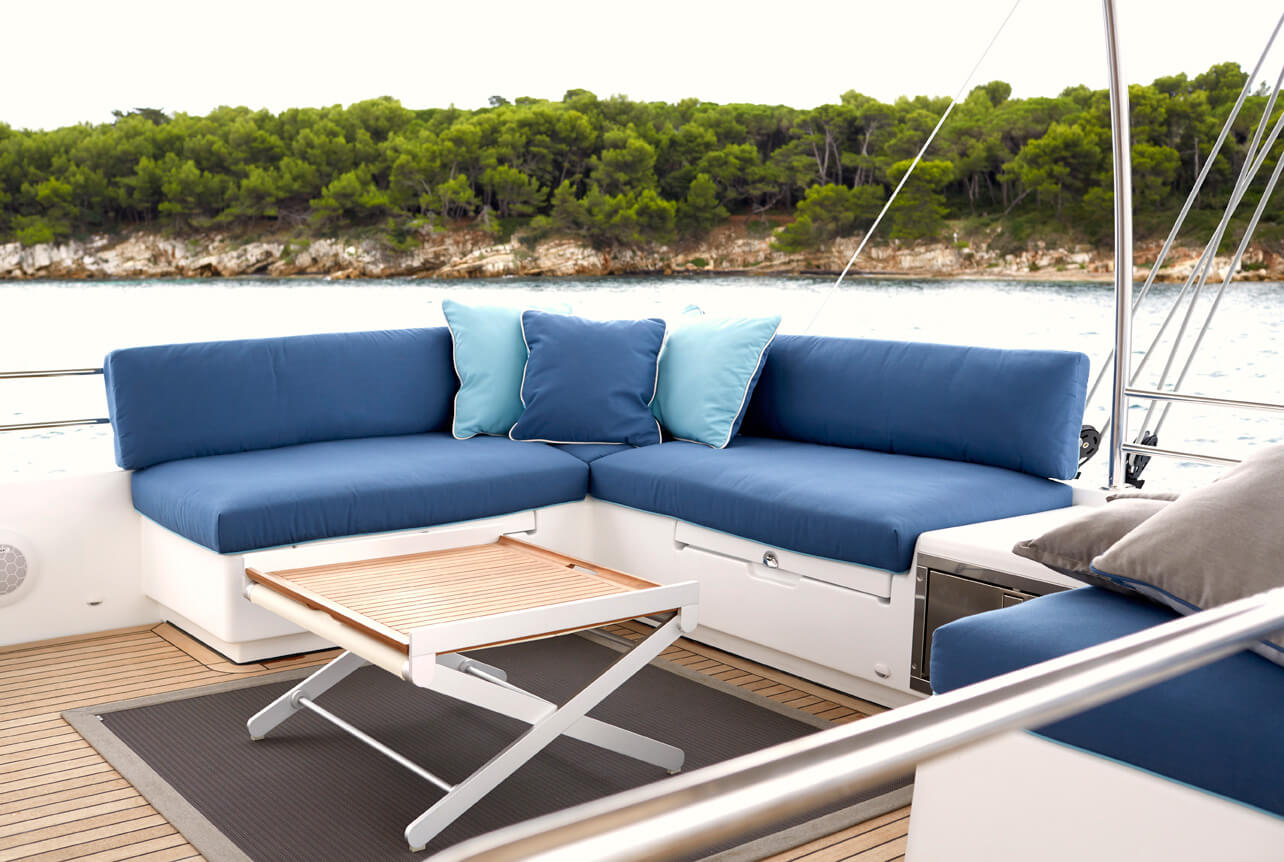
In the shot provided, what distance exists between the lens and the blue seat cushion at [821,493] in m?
2.78

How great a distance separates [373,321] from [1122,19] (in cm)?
1237

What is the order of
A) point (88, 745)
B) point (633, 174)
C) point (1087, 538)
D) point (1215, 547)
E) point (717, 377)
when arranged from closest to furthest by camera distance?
point (1215, 547), point (1087, 538), point (88, 745), point (717, 377), point (633, 174)

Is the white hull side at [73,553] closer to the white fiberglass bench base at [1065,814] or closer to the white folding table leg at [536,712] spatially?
the white folding table leg at [536,712]

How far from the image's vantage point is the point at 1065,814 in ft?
5.72

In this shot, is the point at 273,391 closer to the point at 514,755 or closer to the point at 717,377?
the point at 717,377

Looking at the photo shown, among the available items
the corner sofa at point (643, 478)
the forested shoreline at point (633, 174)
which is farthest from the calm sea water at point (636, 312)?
the corner sofa at point (643, 478)

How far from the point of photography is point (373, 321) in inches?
569

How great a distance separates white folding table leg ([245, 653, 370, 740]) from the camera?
2576 millimetres

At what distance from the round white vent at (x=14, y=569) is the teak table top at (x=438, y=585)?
110 cm

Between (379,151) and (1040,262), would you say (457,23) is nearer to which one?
(379,151)

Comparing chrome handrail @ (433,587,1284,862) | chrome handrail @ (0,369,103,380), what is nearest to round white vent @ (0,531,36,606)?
chrome handrail @ (0,369,103,380)

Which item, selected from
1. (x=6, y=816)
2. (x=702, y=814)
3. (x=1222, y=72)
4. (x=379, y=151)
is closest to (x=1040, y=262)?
(x=1222, y=72)

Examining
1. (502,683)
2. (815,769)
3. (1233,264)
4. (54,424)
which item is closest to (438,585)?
(502,683)

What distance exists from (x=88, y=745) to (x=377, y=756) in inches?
25.6
